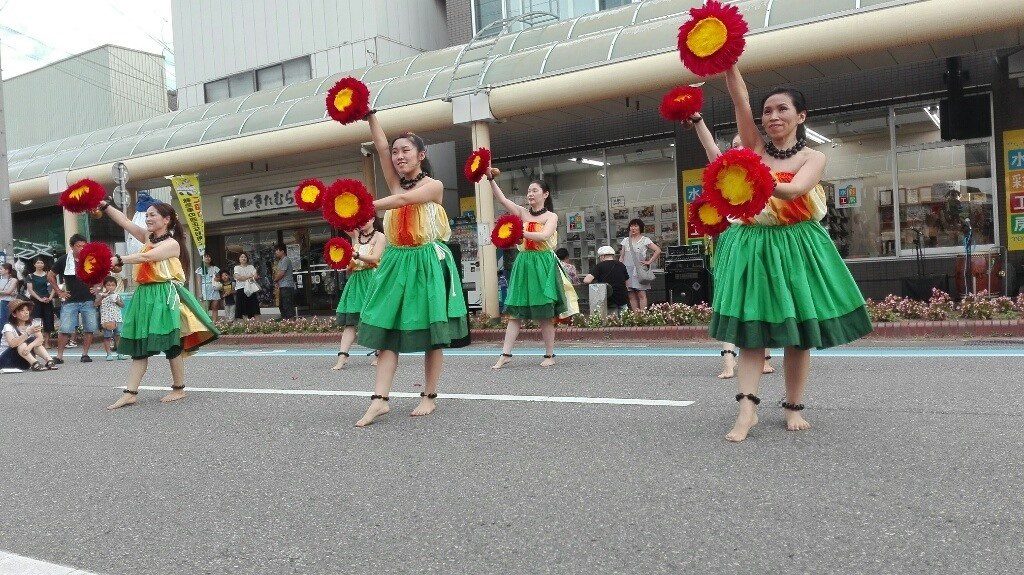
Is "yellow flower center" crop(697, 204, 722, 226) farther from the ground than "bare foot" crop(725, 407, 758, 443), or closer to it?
farther from the ground

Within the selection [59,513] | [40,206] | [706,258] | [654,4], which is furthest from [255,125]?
[59,513]

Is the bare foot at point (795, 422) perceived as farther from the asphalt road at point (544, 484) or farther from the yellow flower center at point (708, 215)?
the yellow flower center at point (708, 215)

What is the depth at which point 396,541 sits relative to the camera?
3031 mm

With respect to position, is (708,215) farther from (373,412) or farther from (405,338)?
(373,412)

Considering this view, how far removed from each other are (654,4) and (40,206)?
19867mm

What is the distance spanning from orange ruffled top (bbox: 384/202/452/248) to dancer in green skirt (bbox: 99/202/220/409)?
7.97 ft

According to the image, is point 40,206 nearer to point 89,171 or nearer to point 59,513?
point 89,171

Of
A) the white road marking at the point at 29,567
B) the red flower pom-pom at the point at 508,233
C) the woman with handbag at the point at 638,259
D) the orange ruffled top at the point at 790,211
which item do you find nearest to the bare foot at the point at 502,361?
the red flower pom-pom at the point at 508,233

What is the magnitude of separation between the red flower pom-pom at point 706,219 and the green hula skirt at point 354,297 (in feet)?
16.0

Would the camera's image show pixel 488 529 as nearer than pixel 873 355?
Yes

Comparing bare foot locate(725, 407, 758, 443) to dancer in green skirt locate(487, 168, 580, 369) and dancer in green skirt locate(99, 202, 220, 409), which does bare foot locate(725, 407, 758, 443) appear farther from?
dancer in green skirt locate(99, 202, 220, 409)

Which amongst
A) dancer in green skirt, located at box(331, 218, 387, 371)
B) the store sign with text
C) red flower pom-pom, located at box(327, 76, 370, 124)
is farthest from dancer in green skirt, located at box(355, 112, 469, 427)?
the store sign with text

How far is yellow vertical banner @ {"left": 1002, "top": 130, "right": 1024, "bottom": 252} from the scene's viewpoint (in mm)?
13430

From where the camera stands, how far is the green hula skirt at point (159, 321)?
266 inches
